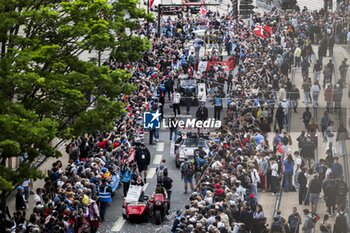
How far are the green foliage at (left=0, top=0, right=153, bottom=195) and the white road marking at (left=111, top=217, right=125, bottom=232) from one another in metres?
3.52

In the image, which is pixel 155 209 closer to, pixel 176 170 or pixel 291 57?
pixel 176 170

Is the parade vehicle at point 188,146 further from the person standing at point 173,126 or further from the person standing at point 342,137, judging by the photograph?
the person standing at point 342,137

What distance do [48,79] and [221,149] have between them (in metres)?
9.82

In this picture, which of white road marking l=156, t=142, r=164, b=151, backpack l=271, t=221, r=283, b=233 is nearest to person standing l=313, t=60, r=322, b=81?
white road marking l=156, t=142, r=164, b=151

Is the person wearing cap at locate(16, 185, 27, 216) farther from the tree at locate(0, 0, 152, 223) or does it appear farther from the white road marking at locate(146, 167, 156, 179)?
the white road marking at locate(146, 167, 156, 179)

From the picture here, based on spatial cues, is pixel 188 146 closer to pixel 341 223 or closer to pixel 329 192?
pixel 329 192

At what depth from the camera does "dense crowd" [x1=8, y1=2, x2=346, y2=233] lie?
4200 centimetres

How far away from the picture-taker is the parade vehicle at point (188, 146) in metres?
54.1

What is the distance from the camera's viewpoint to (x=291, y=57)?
211 feet

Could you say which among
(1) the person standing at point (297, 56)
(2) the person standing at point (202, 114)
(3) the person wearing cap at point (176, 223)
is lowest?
(3) the person wearing cap at point (176, 223)

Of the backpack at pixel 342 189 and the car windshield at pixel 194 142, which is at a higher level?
the car windshield at pixel 194 142

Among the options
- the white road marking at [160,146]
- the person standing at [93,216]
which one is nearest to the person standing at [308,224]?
the person standing at [93,216]

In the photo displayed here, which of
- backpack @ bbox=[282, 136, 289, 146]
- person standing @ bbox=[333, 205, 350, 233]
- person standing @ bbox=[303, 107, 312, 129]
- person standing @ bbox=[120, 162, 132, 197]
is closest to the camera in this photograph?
person standing @ bbox=[333, 205, 350, 233]

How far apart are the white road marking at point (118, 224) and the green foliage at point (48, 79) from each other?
3516 millimetres
